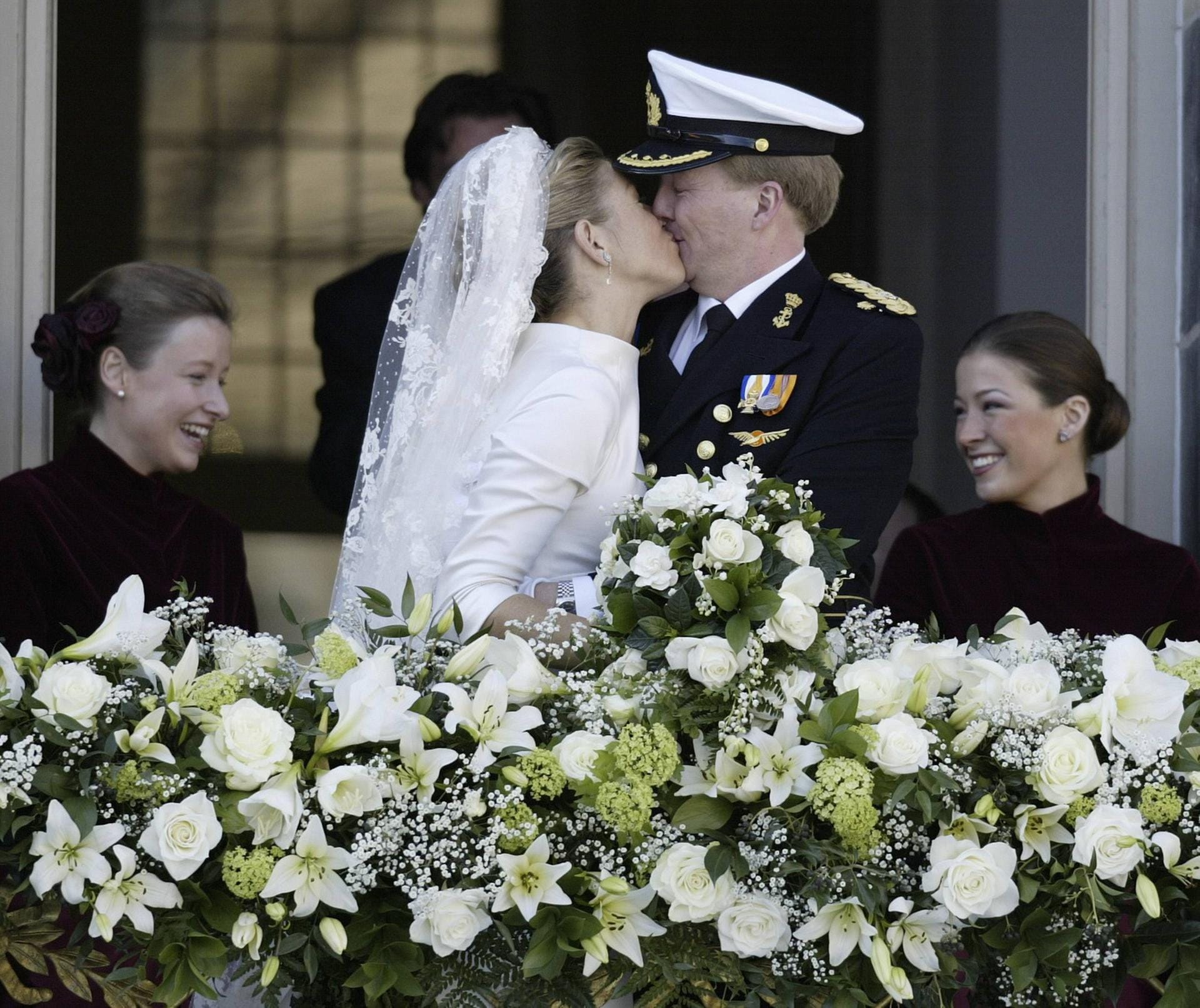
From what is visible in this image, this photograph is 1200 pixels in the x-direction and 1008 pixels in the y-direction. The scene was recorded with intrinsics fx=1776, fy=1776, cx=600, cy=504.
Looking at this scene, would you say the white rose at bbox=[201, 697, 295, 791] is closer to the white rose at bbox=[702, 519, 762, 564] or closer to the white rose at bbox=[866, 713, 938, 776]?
the white rose at bbox=[702, 519, 762, 564]

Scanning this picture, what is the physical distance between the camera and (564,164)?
2775 mm

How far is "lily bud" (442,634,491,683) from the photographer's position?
2.19 meters

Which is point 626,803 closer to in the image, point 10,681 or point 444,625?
point 444,625

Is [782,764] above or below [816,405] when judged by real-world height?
below

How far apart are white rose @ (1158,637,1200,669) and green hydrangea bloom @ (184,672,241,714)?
1194 mm

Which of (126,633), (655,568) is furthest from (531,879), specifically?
(126,633)

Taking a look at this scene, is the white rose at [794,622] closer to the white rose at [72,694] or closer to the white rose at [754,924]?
the white rose at [754,924]

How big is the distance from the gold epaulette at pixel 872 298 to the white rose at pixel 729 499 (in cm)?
74

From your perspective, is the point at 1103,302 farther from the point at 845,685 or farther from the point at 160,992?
the point at 160,992

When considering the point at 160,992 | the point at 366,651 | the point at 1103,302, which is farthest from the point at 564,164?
the point at 1103,302

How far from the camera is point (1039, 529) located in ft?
11.9

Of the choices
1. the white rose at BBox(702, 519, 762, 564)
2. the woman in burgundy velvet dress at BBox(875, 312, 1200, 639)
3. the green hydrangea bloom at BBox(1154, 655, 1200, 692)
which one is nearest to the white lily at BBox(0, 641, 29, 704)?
the white rose at BBox(702, 519, 762, 564)

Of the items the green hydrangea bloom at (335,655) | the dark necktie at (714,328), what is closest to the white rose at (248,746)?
the green hydrangea bloom at (335,655)

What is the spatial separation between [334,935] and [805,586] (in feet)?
2.21
